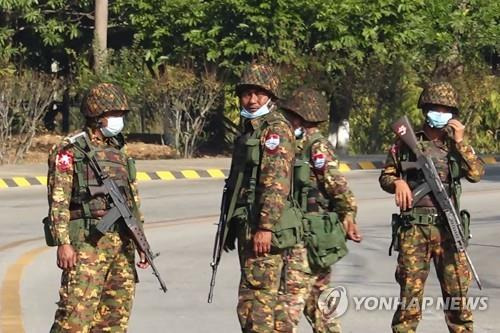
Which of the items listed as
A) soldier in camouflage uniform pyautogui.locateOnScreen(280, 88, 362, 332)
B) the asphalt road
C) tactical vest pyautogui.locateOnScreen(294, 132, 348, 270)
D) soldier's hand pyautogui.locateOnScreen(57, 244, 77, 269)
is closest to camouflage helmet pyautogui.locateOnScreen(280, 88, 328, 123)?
soldier in camouflage uniform pyautogui.locateOnScreen(280, 88, 362, 332)

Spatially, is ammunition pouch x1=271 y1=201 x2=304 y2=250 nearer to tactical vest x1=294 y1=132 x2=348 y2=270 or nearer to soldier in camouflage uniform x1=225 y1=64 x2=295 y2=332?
soldier in camouflage uniform x1=225 y1=64 x2=295 y2=332

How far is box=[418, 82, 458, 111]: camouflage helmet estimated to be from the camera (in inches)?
329

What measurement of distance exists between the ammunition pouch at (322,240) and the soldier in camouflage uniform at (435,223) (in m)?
0.55

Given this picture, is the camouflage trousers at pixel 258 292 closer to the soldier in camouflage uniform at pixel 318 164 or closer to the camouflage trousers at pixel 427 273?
the soldier in camouflage uniform at pixel 318 164

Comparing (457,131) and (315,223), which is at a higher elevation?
(457,131)

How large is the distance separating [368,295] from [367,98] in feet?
68.5

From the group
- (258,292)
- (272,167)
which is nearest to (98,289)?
(258,292)

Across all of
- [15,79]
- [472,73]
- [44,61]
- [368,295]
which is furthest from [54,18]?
[368,295]

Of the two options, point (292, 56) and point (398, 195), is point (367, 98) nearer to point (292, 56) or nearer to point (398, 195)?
point (292, 56)

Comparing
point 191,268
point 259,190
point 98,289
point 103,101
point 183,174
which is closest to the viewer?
point 259,190

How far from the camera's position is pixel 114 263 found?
7.78 meters

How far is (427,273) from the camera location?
8391mm

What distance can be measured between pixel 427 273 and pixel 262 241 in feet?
4.50

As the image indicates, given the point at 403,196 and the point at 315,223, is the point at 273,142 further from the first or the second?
the point at 403,196
